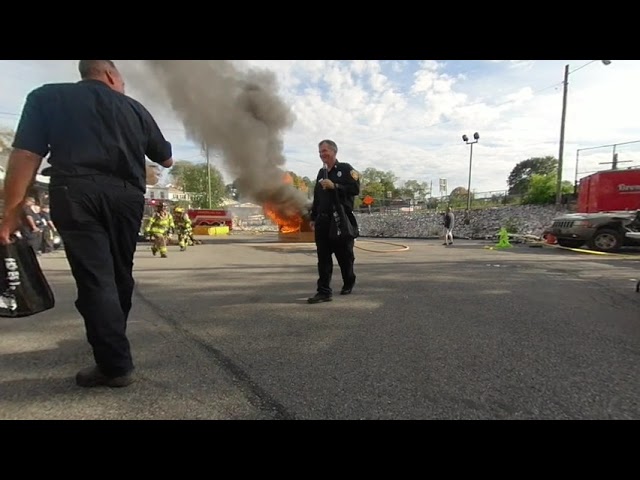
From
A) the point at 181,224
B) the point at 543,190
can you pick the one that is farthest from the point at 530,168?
the point at 181,224

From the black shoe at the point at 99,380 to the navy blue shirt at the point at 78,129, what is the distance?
3.55 feet

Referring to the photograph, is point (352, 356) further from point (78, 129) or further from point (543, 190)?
point (543, 190)

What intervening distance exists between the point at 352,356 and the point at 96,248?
1653 millimetres

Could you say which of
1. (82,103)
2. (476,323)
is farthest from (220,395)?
(476,323)

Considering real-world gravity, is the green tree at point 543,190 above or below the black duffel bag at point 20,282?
above

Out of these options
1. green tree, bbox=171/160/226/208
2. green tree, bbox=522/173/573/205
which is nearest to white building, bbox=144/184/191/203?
green tree, bbox=171/160/226/208

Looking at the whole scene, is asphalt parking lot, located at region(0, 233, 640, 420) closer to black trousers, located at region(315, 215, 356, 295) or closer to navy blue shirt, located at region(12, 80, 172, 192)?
black trousers, located at region(315, 215, 356, 295)

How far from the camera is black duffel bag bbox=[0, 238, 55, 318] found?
6.27ft

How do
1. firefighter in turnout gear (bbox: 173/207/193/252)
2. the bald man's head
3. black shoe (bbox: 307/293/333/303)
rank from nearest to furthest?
the bald man's head → black shoe (bbox: 307/293/333/303) → firefighter in turnout gear (bbox: 173/207/193/252)

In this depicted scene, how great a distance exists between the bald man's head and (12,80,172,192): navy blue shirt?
2.4 inches

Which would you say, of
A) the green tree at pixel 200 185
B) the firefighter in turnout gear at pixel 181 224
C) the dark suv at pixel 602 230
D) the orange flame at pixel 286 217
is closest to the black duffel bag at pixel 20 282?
the firefighter in turnout gear at pixel 181 224

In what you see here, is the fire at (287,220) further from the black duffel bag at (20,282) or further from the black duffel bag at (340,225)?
the black duffel bag at (20,282)

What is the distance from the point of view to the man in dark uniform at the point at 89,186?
6.04 ft
